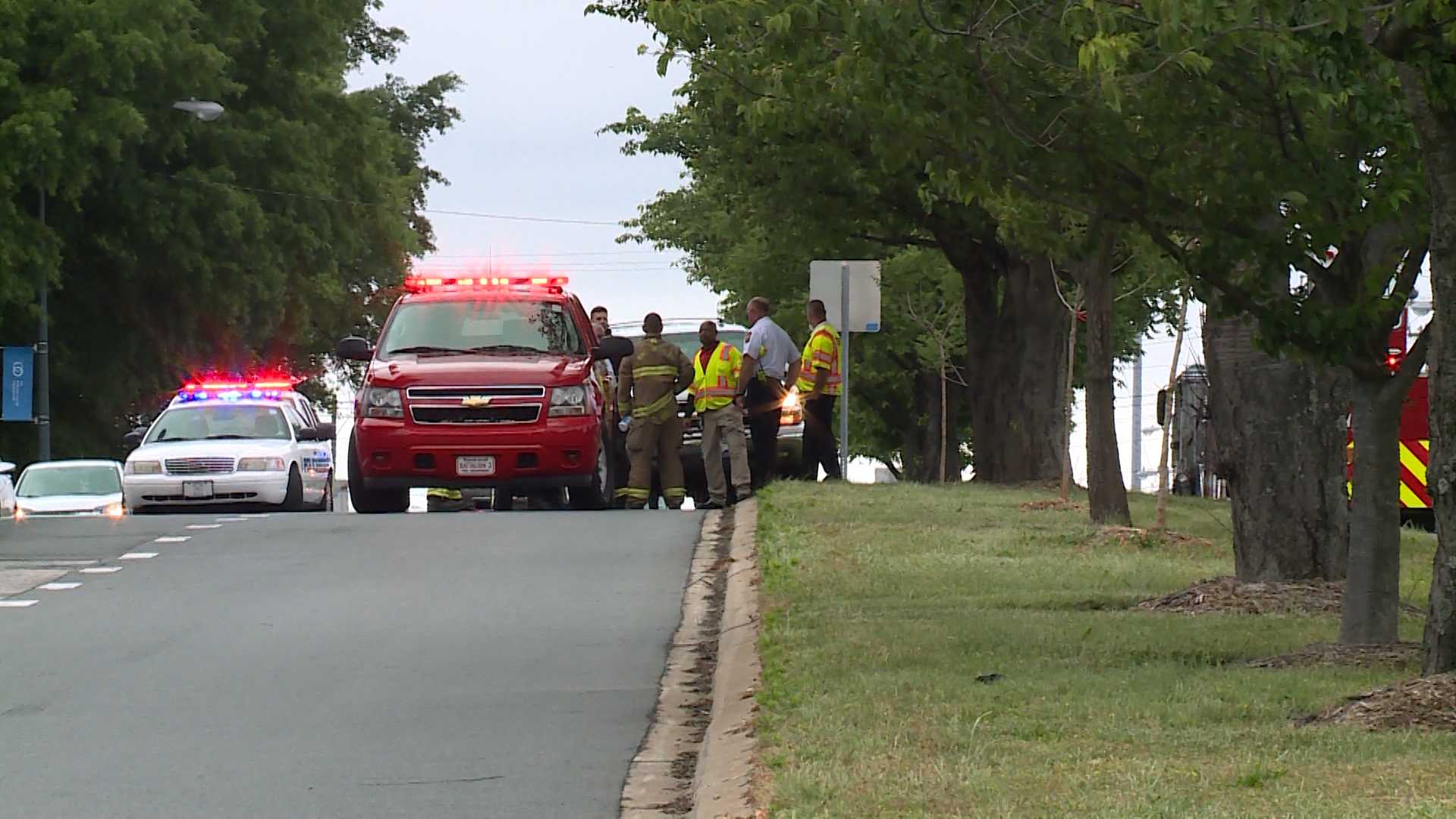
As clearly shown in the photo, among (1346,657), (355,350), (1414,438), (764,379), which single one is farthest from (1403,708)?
(1414,438)

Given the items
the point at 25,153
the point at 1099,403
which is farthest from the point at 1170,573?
the point at 25,153

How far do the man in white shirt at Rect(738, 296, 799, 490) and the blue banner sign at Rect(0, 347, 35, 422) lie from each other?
2266 cm

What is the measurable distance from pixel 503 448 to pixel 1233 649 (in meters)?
10.4

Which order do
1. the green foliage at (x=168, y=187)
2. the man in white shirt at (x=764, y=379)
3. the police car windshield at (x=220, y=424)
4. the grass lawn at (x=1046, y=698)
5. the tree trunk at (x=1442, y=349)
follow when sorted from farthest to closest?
1. the green foliage at (x=168, y=187)
2. the police car windshield at (x=220, y=424)
3. the man in white shirt at (x=764, y=379)
4. the tree trunk at (x=1442, y=349)
5. the grass lawn at (x=1046, y=698)

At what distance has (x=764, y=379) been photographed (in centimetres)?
2308

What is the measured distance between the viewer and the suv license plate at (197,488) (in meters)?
24.6

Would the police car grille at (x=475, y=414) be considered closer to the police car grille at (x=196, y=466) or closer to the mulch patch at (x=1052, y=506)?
the mulch patch at (x=1052, y=506)

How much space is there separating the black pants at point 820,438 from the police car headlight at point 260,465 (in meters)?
5.38

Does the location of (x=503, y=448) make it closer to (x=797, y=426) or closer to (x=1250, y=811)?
(x=797, y=426)

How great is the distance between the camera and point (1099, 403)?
20.6 metres

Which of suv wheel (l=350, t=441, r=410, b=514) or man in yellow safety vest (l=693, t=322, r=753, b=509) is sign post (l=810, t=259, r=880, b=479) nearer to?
man in yellow safety vest (l=693, t=322, r=753, b=509)

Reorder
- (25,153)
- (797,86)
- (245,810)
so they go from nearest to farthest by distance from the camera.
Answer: (245,810) < (797,86) < (25,153)

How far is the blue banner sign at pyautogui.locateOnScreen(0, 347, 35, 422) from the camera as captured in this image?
42875 millimetres

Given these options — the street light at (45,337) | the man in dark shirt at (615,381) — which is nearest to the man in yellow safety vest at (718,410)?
the man in dark shirt at (615,381)
